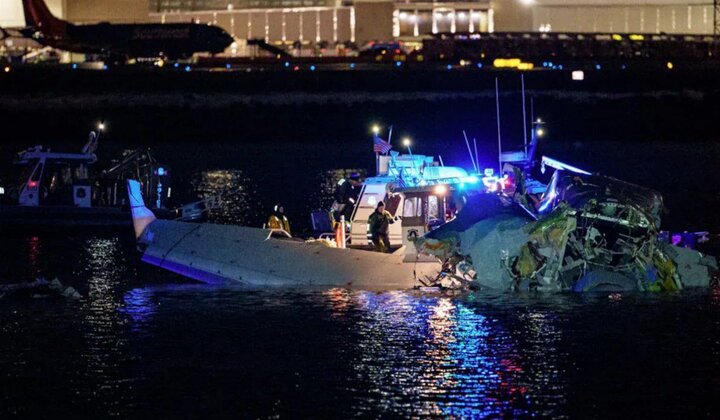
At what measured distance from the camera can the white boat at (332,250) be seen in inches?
1224

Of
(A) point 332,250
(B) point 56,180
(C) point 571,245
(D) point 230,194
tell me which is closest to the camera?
(C) point 571,245

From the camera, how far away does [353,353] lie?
25.4m

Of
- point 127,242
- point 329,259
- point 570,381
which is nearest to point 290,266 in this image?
point 329,259

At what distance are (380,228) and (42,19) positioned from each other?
3274 inches

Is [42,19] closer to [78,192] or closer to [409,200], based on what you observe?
[78,192]

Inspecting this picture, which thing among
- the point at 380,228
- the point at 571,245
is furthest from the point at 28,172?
the point at 571,245

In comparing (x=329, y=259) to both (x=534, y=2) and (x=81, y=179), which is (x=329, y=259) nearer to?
(x=81, y=179)

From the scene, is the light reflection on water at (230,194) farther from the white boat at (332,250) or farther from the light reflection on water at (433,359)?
the light reflection on water at (433,359)

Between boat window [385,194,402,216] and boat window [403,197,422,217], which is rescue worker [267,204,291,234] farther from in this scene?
boat window [403,197,422,217]

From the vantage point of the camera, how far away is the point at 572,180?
3083 centimetres

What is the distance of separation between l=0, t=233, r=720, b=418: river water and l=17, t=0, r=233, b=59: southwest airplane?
76.5 m

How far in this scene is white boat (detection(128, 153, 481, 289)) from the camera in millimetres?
31078

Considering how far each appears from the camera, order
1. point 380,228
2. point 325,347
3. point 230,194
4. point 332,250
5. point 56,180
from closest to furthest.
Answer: point 325,347 < point 332,250 < point 380,228 < point 56,180 < point 230,194

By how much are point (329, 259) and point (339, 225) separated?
1.75m
